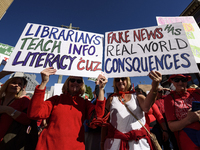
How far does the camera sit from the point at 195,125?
1423mm

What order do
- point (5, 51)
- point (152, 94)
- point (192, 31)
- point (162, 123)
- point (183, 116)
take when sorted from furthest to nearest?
point (5, 51), point (192, 31), point (162, 123), point (183, 116), point (152, 94)

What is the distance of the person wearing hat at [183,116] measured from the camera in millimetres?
1388

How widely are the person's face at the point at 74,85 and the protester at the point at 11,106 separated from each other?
0.78 meters

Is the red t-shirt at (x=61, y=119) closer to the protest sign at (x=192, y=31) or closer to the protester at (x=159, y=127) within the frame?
the protester at (x=159, y=127)

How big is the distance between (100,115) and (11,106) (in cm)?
147

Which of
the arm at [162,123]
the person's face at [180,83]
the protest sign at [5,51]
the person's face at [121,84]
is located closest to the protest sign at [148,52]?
the person's face at [121,84]

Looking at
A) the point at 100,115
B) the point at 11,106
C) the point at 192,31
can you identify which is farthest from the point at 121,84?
the point at 192,31

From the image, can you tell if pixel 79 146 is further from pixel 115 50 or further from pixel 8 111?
pixel 115 50

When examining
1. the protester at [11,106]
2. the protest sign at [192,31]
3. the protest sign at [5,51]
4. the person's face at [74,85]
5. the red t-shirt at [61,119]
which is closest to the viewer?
the red t-shirt at [61,119]

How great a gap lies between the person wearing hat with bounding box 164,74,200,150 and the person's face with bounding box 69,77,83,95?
1.49 meters

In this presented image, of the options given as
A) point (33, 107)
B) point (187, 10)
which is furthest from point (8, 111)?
point (187, 10)

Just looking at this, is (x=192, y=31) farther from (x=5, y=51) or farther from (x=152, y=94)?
(x=5, y=51)

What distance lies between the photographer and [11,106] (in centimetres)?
169

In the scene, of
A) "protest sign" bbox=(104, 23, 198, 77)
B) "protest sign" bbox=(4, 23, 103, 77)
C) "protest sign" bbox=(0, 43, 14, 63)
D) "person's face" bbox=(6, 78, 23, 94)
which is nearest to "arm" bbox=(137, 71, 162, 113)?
"protest sign" bbox=(104, 23, 198, 77)
